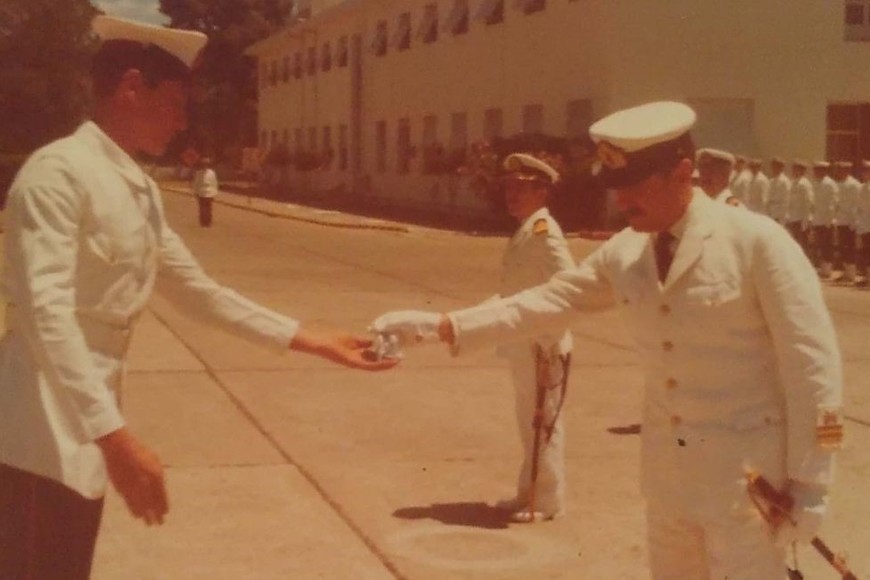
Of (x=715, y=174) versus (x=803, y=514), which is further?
(x=715, y=174)

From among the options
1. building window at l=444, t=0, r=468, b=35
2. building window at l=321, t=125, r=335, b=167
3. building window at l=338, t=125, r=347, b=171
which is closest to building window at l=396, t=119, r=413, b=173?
building window at l=444, t=0, r=468, b=35

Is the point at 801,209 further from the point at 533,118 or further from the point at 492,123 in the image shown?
the point at 492,123

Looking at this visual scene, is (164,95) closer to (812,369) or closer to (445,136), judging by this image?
(812,369)

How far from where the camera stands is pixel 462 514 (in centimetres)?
705

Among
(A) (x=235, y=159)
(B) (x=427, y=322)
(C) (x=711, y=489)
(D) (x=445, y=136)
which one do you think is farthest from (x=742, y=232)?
(A) (x=235, y=159)

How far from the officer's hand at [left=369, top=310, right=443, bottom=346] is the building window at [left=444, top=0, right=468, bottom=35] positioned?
3643 centimetres

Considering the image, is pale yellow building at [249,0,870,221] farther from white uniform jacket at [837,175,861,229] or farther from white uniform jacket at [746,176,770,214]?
white uniform jacket at [837,175,861,229]

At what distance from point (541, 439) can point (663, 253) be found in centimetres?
317

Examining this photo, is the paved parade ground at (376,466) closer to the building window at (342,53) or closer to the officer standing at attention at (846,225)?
the officer standing at attention at (846,225)

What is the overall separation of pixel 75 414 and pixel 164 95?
0.80 metres

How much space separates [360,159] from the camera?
53.4 meters

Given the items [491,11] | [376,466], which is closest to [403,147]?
[491,11]

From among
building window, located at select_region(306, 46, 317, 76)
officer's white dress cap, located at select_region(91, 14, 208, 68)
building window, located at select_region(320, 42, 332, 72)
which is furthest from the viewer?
building window, located at select_region(306, 46, 317, 76)

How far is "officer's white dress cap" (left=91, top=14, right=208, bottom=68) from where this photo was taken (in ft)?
11.4
